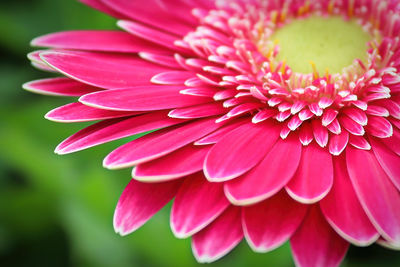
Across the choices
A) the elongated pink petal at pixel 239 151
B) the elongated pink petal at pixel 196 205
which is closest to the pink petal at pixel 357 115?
the elongated pink petal at pixel 239 151

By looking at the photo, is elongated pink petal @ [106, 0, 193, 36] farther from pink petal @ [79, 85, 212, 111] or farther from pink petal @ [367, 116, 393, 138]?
pink petal @ [367, 116, 393, 138]

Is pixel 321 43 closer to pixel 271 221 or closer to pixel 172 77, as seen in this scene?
pixel 172 77

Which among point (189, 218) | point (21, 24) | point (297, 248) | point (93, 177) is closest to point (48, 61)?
point (93, 177)

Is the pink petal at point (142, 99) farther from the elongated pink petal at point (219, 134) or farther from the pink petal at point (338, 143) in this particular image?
the pink petal at point (338, 143)

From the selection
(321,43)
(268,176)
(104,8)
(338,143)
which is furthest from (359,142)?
(104,8)

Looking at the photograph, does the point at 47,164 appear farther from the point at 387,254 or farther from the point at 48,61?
the point at 387,254
